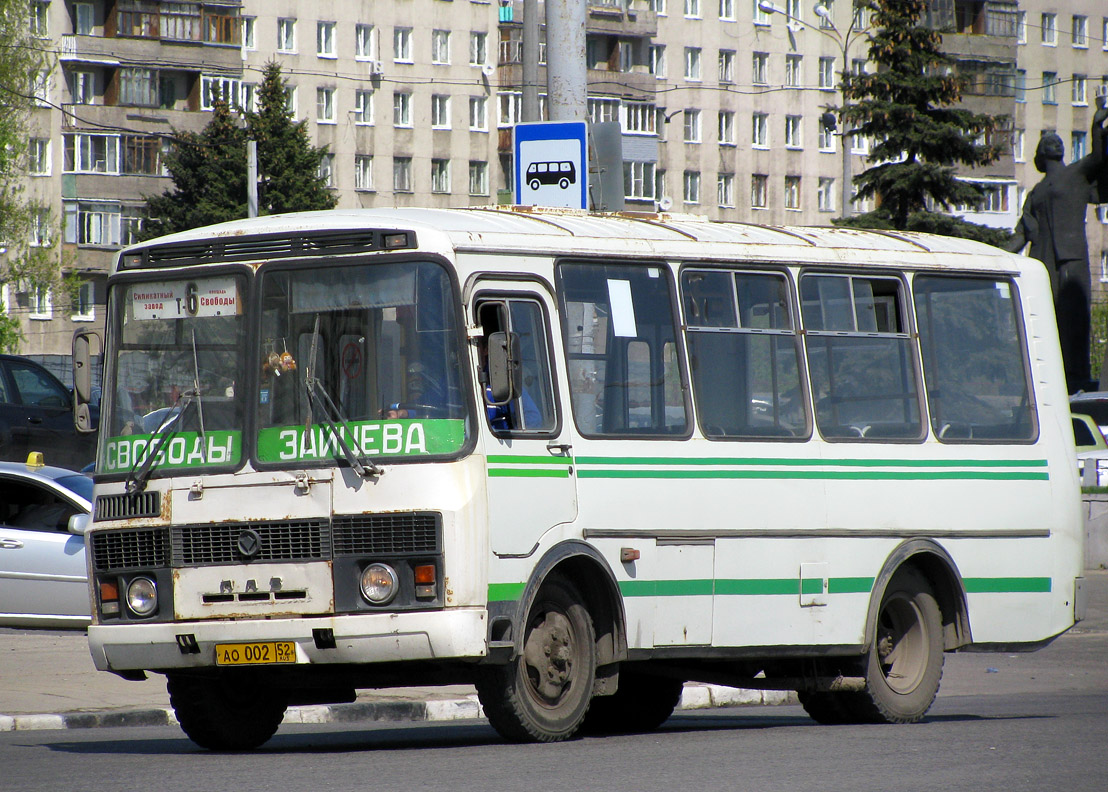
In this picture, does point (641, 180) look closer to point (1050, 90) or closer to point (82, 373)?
point (1050, 90)

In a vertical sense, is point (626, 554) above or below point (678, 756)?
above

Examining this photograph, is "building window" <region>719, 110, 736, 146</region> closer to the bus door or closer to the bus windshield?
the bus door

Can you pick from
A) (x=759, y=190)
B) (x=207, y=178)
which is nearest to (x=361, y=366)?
(x=207, y=178)

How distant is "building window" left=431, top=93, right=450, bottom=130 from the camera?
278 ft

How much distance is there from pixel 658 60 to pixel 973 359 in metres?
78.1

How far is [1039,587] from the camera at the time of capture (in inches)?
509

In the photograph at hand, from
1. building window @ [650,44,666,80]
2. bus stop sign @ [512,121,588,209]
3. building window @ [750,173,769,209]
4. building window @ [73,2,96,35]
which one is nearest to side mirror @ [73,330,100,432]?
bus stop sign @ [512,121,588,209]

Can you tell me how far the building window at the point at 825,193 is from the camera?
→ 311 feet

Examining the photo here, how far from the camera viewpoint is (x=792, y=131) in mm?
94125

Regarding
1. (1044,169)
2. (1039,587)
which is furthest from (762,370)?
(1044,169)

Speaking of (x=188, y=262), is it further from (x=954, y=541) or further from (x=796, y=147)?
(x=796, y=147)

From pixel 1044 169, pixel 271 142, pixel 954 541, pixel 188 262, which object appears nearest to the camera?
pixel 188 262

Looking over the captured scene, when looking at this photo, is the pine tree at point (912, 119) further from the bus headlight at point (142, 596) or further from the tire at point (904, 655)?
the bus headlight at point (142, 596)

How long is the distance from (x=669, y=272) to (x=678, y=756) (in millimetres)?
2850
